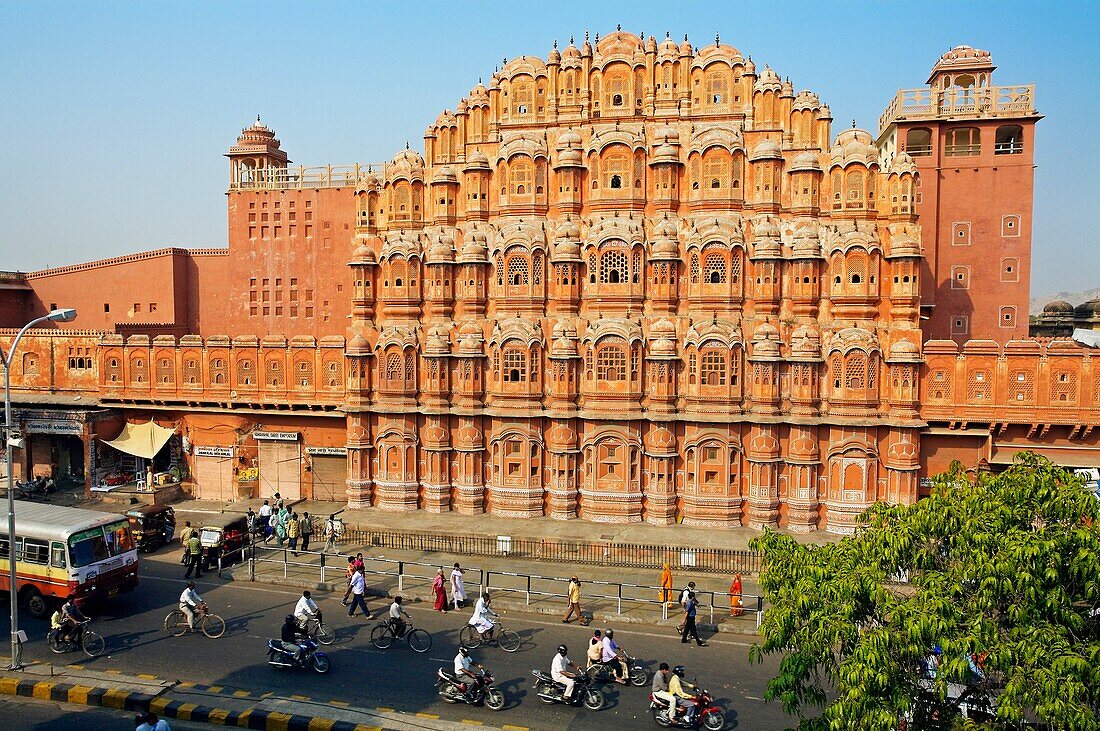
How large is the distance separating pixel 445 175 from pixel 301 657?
2427 centimetres

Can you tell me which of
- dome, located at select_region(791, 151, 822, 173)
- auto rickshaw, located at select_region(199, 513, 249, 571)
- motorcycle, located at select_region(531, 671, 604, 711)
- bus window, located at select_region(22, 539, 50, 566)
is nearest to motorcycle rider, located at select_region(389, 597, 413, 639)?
motorcycle, located at select_region(531, 671, 604, 711)

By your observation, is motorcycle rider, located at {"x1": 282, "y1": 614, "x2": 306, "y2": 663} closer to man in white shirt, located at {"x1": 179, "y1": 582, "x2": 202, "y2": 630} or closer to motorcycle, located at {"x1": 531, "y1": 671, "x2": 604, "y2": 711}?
man in white shirt, located at {"x1": 179, "y1": 582, "x2": 202, "y2": 630}

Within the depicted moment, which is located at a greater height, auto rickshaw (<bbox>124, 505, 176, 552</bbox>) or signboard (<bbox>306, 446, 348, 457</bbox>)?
signboard (<bbox>306, 446, 348, 457</bbox>)

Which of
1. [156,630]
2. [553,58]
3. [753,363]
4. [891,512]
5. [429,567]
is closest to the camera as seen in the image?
[891,512]

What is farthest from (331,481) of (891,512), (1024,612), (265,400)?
(1024,612)

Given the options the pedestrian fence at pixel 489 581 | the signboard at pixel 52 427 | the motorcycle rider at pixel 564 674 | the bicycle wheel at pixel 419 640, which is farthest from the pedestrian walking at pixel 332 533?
the signboard at pixel 52 427

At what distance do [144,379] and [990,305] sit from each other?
44737 mm

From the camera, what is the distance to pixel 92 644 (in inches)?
814

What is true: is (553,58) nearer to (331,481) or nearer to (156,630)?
(331,481)

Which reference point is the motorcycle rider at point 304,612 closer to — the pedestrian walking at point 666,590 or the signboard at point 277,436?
the pedestrian walking at point 666,590

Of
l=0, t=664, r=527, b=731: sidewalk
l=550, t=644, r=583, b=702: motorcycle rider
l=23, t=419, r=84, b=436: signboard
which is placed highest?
l=23, t=419, r=84, b=436: signboard

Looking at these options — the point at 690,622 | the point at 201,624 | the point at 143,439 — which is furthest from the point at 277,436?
the point at 690,622

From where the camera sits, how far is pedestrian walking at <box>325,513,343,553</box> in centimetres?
3048

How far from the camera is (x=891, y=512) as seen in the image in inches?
517
